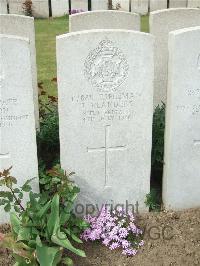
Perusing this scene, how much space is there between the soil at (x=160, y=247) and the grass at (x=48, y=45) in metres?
3.55

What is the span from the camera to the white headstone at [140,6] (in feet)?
38.5

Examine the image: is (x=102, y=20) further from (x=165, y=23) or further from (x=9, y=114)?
(x=9, y=114)

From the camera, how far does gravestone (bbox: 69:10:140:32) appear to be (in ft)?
16.1

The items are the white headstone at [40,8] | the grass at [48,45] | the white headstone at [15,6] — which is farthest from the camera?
the white headstone at [40,8]

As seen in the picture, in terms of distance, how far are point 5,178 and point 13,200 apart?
522mm

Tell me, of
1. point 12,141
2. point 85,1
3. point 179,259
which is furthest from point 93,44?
point 85,1

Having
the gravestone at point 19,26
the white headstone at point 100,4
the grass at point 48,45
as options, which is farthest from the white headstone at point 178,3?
the gravestone at point 19,26

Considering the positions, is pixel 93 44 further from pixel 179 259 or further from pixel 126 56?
pixel 179 259

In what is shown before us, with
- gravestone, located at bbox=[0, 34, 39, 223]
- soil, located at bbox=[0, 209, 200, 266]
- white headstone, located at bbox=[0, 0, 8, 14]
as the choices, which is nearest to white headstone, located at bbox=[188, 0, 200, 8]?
white headstone, located at bbox=[0, 0, 8, 14]

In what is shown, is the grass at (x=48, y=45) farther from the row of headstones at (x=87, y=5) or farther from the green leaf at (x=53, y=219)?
the green leaf at (x=53, y=219)

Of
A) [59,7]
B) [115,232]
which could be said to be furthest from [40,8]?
[115,232]

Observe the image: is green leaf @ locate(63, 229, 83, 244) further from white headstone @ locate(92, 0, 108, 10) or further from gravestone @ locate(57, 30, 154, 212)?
white headstone @ locate(92, 0, 108, 10)

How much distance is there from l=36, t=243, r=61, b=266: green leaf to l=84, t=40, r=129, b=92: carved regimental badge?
1.31m

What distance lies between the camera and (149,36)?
143 inches
